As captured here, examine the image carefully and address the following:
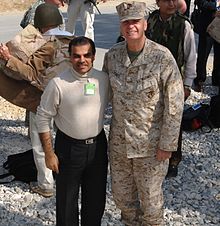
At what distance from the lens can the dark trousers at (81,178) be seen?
3.21 meters

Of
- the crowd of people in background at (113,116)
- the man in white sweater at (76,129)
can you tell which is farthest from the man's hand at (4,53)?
the man in white sweater at (76,129)

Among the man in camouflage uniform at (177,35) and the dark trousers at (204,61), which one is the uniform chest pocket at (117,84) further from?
the dark trousers at (204,61)

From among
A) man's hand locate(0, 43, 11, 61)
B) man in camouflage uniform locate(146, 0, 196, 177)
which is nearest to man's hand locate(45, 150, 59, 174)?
man's hand locate(0, 43, 11, 61)

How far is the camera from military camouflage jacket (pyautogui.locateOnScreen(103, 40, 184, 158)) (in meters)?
3.08

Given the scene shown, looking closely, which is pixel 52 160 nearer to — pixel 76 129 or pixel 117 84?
pixel 76 129

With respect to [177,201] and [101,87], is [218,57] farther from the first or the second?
[101,87]

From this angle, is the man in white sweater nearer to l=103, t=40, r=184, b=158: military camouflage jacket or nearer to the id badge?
the id badge

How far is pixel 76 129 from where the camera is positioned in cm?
313

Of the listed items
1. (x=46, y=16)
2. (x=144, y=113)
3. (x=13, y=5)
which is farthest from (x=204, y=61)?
(x=13, y=5)

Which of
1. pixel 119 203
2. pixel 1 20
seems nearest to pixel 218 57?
pixel 119 203

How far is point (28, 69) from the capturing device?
3.65 m

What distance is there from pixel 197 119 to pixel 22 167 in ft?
7.26

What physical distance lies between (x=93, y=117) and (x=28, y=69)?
0.78m

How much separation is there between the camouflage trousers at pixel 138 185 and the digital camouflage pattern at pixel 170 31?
45.9 inches
